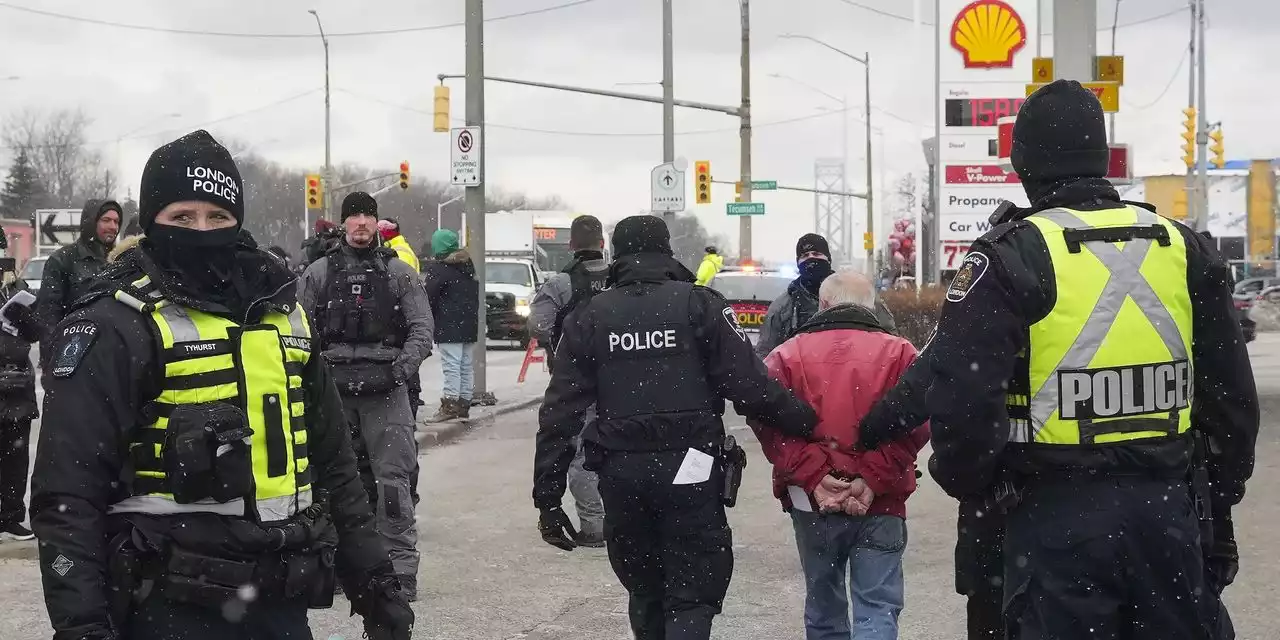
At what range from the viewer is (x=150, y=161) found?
3.52 meters

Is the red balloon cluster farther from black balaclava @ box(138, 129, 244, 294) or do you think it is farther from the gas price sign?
black balaclava @ box(138, 129, 244, 294)

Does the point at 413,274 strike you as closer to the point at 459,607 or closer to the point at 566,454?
the point at 459,607

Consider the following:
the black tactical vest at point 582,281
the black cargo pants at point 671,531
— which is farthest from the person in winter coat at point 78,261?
the black cargo pants at point 671,531

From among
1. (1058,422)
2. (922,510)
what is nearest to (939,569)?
(922,510)

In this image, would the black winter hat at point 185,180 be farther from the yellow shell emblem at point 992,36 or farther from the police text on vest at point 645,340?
the yellow shell emblem at point 992,36

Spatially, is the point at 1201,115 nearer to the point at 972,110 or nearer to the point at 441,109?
the point at 972,110

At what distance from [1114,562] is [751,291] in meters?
14.9

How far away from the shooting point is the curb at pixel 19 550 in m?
8.53

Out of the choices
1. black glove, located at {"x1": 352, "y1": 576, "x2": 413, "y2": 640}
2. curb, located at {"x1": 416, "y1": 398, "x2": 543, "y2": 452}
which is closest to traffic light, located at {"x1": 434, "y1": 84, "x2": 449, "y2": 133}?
curb, located at {"x1": 416, "y1": 398, "x2": 543, "y2": 452}

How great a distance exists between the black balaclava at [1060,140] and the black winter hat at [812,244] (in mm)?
5083

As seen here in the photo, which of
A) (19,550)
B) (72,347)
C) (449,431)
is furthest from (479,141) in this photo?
(72,347)

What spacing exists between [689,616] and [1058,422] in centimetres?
195

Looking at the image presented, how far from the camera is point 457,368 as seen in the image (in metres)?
16.4

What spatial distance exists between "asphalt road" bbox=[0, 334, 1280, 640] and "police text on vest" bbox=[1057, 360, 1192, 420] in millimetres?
3188
